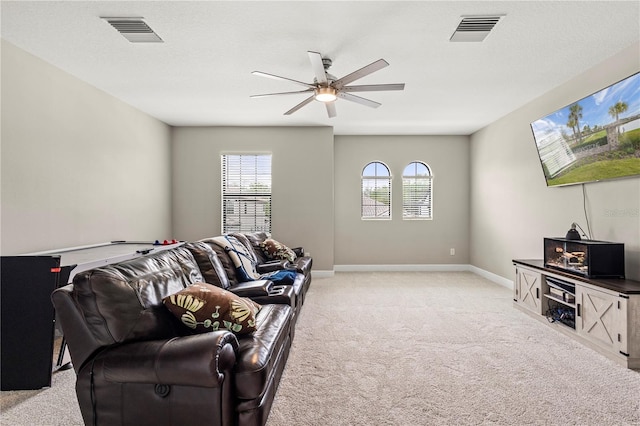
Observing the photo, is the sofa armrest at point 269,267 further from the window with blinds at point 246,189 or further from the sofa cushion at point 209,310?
the window with blinds at point 246,189

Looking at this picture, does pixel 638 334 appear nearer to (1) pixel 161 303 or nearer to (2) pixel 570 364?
(2) pixel 570 364

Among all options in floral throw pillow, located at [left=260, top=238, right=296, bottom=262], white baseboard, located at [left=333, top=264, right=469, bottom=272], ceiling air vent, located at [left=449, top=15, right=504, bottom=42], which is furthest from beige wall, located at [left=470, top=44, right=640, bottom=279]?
floral throw pillow, located at [left=260, top=238, right=296, bottom=262]

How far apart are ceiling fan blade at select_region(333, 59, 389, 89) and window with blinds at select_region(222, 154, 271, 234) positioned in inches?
142

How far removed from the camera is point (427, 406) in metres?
2.34

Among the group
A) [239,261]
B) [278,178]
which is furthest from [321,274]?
[239,261]

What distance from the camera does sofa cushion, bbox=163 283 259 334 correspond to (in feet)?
6.61

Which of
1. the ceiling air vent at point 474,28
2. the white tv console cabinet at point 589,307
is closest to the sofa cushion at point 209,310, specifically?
the ceiling air vent at point 474,28

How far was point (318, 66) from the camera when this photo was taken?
10.0ft

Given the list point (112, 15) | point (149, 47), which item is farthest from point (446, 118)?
point (112, 15)

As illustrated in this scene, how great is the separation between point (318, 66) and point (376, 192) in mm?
4742

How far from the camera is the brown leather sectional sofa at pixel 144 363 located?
1.75 metres

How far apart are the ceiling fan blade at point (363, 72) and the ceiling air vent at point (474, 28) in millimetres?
761

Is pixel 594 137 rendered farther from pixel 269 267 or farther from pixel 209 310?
pixel 209 310

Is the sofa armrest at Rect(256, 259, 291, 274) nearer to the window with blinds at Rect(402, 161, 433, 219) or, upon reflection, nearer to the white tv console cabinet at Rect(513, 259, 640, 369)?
the white tv console cabinet at Rect(513, 259, 640, 369)
